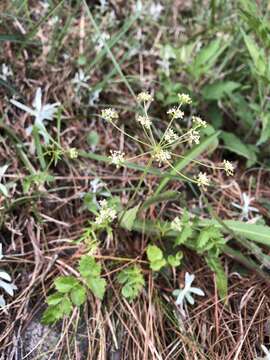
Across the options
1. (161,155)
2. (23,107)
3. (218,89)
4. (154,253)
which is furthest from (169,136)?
(218,89)

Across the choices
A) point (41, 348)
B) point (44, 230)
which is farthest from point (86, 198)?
point (41, 348)

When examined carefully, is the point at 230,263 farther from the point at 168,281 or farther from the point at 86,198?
the point at 86,198

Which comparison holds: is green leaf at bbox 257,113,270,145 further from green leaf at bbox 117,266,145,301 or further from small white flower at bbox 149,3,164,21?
small white flower at bbox 149,3,164,21

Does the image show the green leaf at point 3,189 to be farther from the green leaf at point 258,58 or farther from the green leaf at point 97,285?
the green leaf at point 258,58

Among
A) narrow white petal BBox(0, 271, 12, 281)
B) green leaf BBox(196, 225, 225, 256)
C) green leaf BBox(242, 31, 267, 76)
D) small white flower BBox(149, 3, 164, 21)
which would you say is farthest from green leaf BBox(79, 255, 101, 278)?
small white flower BBox(149, 3, 164, 21)

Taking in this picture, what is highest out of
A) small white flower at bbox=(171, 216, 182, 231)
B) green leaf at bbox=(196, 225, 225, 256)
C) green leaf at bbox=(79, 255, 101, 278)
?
small white flower at bbox=(171, 216, 182, 231)
